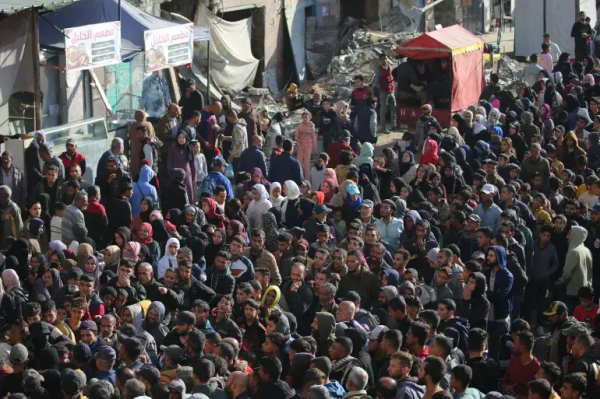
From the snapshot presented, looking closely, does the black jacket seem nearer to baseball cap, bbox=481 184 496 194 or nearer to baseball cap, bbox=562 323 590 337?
baseball cap, bbox=481 184 496 194

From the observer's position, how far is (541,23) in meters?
29.2

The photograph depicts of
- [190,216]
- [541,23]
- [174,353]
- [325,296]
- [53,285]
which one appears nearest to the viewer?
[174,353]

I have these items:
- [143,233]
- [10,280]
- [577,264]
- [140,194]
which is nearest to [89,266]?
[10,280]

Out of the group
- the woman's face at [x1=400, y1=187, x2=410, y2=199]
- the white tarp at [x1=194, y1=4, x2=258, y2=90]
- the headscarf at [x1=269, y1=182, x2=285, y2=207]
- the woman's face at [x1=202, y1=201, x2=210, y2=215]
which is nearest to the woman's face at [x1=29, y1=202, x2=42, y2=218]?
the woman's face at [x1=202, y1=201, x2=210, y2=215]

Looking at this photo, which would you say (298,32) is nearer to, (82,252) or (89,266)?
(82,252)

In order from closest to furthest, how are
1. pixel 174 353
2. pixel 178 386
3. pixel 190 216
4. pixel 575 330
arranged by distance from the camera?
pixel 178 386, pixel 174 353, pixel 575 330, pixel 190 216

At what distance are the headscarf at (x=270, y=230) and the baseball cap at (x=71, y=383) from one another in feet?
15.4

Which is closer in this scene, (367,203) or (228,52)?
(367,203)

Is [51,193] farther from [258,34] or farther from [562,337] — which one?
[258,34]

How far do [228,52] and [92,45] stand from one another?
747 centimetres

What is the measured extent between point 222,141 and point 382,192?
2.76 metres

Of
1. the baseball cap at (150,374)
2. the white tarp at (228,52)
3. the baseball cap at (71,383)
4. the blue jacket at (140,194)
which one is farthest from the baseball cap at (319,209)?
the white tarp at (228,52)

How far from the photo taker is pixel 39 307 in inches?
416

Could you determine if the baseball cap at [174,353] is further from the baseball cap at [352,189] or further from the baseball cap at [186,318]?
the baseball cap at [352,189]
